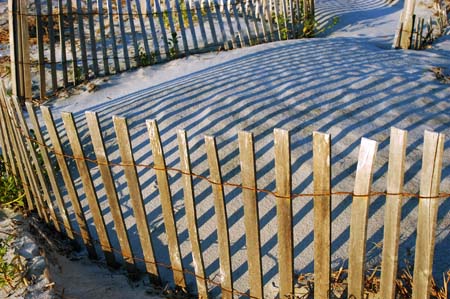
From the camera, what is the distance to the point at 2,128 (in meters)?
3.94

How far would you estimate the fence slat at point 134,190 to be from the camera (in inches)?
115

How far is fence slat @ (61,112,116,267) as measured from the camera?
3.16m

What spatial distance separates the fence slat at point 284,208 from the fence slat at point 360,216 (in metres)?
0.32

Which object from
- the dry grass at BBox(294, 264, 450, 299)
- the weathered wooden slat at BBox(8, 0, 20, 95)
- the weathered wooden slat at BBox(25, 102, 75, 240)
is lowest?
the dry grass at BBox(294, 264, 450, 299)

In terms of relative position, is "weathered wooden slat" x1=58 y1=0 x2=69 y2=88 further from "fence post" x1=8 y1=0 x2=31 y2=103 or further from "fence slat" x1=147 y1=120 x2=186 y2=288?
"fence slat" x1=147 y1=120 x2=186 y2=288

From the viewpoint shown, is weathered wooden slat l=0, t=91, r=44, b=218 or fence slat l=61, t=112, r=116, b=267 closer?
fence slat l=61, t=112, r=116, b=267

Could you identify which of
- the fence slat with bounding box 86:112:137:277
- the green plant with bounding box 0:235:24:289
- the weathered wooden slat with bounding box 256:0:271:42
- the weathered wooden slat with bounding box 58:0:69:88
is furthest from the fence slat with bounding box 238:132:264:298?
the weathered wooden slat with bounding box 256:0:271:42

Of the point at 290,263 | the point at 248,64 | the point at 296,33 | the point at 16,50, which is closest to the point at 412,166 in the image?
the point at 290,263

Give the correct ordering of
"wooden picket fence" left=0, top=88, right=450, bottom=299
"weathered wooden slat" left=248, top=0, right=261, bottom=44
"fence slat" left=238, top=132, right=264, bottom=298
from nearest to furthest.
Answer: "wooden picket fence" left=0, top=88, right=450, bottom=299 < "fence slat" left=238, top=132, right=264, bottom=298 < "weathered wooden slat" left=248, top=0, right=261, bottom=44

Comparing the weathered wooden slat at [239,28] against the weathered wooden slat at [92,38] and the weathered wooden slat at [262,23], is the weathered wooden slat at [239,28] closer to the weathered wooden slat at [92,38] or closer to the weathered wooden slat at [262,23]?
the weathered wooden slat at [262,23]

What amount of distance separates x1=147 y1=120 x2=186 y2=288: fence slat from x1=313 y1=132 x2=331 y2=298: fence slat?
0.88m

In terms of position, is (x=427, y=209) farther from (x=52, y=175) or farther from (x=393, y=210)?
(x=52, y=175)

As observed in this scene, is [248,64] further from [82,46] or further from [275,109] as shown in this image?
[82,46]

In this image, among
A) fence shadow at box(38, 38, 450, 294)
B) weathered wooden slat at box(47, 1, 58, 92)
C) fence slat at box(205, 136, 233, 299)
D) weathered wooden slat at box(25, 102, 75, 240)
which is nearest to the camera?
fence slat at box(205, 136, 233, 299)
